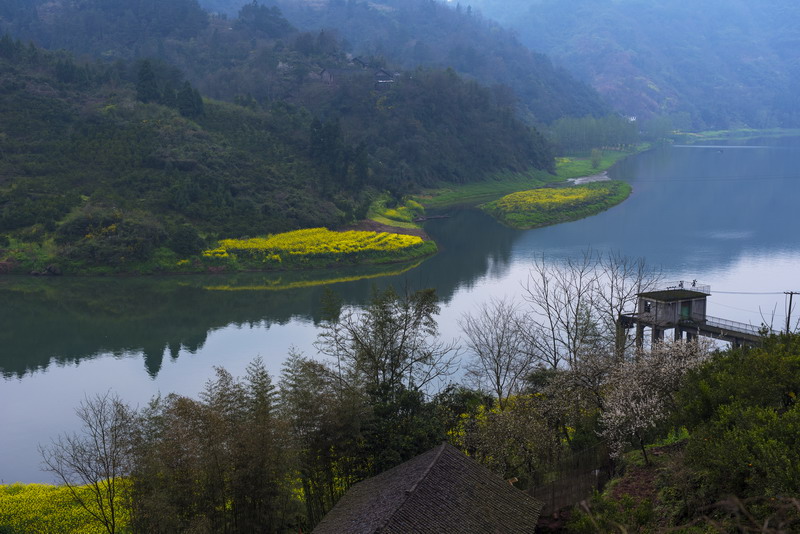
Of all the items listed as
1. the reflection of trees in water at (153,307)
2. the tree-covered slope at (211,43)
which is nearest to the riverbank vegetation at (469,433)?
the reflection of trees in water at (153,307)

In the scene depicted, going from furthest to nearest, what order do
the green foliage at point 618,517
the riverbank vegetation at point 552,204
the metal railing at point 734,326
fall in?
the riverbank vegetation at point 552,204, the metal railing at point 734,326, the green foliage at point 618,517

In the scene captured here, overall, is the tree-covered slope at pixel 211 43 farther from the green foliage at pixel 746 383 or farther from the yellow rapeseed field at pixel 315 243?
the green foliage at pixel 746 383

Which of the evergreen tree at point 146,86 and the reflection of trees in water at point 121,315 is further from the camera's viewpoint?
the evergreen tree at point 146,86

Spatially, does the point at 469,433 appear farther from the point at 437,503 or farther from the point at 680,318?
the point at 680,318

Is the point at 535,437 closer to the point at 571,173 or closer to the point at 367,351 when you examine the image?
the point at 367,351

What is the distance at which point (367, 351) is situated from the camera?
85.2 ft

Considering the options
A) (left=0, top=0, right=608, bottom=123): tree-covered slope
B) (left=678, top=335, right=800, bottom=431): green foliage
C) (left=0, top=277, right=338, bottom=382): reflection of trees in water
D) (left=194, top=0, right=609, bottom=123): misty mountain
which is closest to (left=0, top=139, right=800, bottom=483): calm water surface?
(left=0, top=277, right=338, bottom=382): reflection of trees in water

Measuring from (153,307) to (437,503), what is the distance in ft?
126

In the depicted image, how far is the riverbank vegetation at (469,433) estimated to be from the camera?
16734 millimetres

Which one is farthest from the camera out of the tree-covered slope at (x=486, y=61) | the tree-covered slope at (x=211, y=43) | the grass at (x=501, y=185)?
the tree-covered slope at (x=486, y=61)

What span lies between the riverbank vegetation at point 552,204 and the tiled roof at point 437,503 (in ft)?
201

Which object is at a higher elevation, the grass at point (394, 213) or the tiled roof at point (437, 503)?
the grass at point (394, 213)

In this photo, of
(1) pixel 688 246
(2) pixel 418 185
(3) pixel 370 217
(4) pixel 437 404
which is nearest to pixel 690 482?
(4) pixel 437 404

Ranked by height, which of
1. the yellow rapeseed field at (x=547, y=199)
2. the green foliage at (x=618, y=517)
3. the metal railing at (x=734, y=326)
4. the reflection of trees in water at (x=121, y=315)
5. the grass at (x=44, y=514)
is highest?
the yellow rapeseed field at (x=547, y=199)
